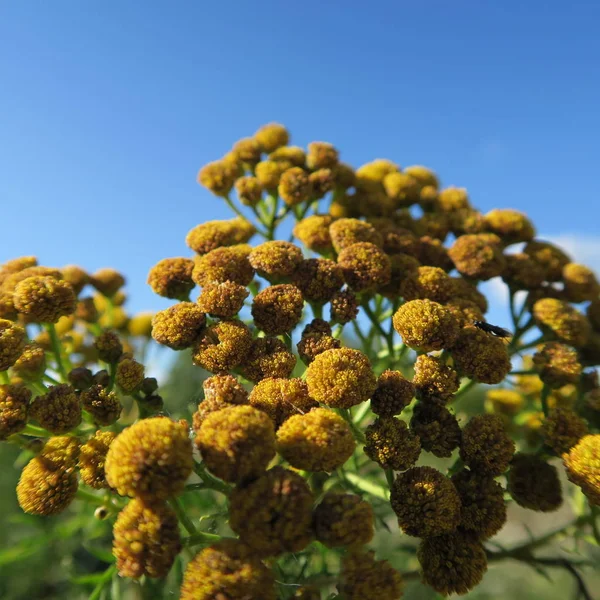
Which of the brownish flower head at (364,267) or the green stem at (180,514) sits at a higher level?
the brownish flower head at (364,267)

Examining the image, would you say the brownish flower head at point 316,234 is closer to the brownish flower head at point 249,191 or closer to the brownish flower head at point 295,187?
the brownish flower head at point 295,187

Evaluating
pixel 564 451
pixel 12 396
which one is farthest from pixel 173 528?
pixel 564 451

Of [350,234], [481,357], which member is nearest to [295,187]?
[350,234]

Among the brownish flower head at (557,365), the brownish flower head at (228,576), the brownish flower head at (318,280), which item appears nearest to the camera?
the brownish flower head at (228,576)

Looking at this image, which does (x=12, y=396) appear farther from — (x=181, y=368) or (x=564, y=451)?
(x=181, y=368)

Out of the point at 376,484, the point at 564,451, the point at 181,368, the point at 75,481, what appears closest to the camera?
the point at 75,481

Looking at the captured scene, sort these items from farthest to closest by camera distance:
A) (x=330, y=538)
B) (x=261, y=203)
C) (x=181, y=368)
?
(x=181, y=368)
(x=261, y=203)
(x=330, y=538)

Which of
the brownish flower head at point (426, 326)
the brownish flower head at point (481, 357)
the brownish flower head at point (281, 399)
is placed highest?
the brownish flower head at point (426, 326)

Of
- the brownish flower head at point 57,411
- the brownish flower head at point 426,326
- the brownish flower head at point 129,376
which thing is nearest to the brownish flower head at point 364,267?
the brownish flower head at point 426,326
